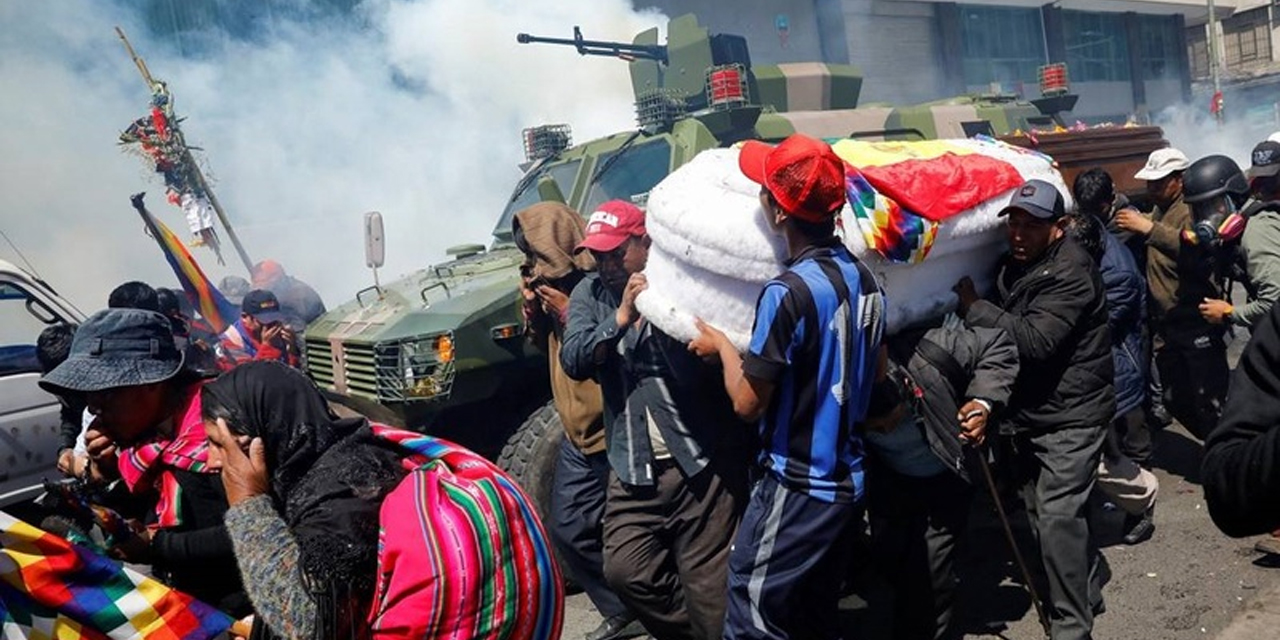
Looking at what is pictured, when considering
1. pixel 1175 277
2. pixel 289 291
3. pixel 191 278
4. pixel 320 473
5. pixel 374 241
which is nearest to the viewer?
pixel 320 473

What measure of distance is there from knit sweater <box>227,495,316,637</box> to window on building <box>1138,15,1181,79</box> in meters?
36.1

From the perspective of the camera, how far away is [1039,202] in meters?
3.34

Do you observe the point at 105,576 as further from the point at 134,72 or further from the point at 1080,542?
the point at 134,72

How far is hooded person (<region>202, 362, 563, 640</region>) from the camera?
177 centimetres

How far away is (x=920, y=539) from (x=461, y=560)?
217 cm

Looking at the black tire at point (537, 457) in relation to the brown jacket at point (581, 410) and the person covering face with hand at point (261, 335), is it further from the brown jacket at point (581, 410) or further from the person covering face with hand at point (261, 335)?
the person covering face with hand at point (261, 335)

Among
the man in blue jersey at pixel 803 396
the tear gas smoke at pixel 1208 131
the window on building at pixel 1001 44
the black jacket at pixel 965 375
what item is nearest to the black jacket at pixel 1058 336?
the black jacket at pixel 965 375

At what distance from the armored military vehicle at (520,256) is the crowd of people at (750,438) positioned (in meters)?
0.71

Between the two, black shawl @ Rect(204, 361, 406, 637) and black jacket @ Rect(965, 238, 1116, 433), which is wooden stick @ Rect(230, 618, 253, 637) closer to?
black shawl @ Rect(204, 361, 406, 637)

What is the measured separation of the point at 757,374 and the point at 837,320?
261mm

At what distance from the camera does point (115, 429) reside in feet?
7.95

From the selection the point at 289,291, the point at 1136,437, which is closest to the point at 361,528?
the point at 1136,437

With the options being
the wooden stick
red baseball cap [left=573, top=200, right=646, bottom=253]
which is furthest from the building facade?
the wooden stick

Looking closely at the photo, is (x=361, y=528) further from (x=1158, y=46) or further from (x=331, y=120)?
(x=1158, y=46)
